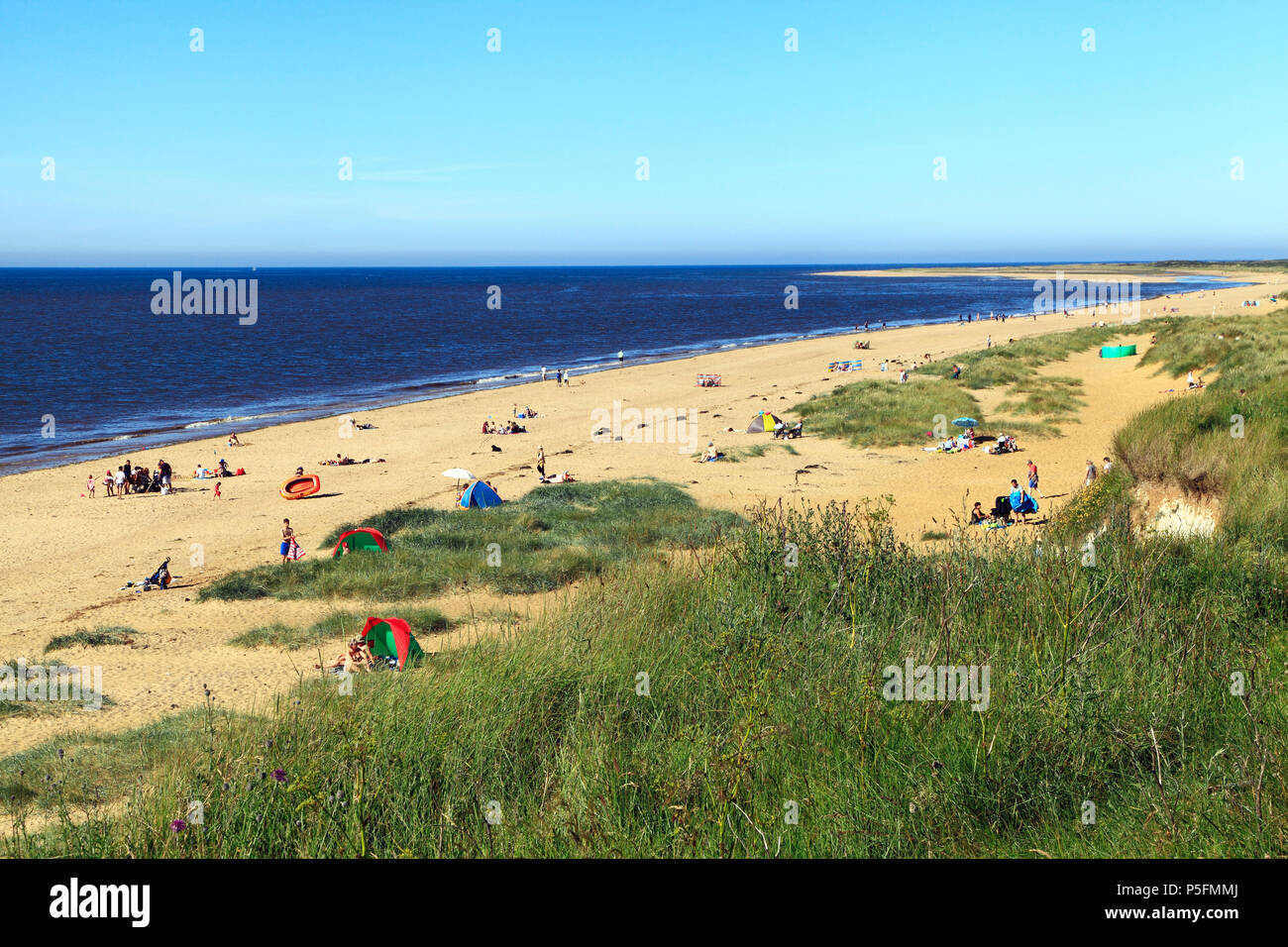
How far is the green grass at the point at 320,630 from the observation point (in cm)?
1276

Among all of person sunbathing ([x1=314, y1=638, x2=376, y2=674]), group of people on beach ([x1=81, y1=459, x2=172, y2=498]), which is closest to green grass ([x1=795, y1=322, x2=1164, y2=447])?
group of people on beach ([x1=81, y1=459, x2=172, y2=498])

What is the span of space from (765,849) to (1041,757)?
173cm

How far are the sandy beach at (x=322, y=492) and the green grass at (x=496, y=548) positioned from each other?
23.8 inches

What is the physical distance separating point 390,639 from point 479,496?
11098 millimetres

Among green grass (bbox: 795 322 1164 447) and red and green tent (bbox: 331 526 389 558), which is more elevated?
green grass (bbox: 795 322 1164 447)

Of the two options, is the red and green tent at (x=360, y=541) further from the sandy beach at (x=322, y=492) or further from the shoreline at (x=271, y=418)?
the shoreline at (x=271, y=418)

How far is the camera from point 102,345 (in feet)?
228

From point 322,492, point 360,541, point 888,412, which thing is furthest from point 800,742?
point 888,412

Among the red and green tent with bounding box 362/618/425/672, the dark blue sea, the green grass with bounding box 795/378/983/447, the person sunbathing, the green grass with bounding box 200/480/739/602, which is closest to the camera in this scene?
the person sunbathing

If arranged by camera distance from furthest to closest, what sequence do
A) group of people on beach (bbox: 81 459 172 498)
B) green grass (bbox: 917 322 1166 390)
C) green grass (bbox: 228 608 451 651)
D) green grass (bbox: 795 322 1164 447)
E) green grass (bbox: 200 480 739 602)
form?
green grass (bbox: 917 322 1166 390)
green grass (bbox: 795 322 1164 447)
group of people on beach (bbox: 81 459 172 498)
green grass (bbox: 200 480 739 602)
green grass (bbox: 228 608 451 651)

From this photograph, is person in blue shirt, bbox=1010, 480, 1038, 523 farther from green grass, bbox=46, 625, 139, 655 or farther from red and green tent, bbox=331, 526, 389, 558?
green grass, bbox=46, 625, 139, 655

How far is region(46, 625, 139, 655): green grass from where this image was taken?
1298cm

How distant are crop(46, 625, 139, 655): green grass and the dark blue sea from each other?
1939 centimetres

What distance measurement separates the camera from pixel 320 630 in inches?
517
